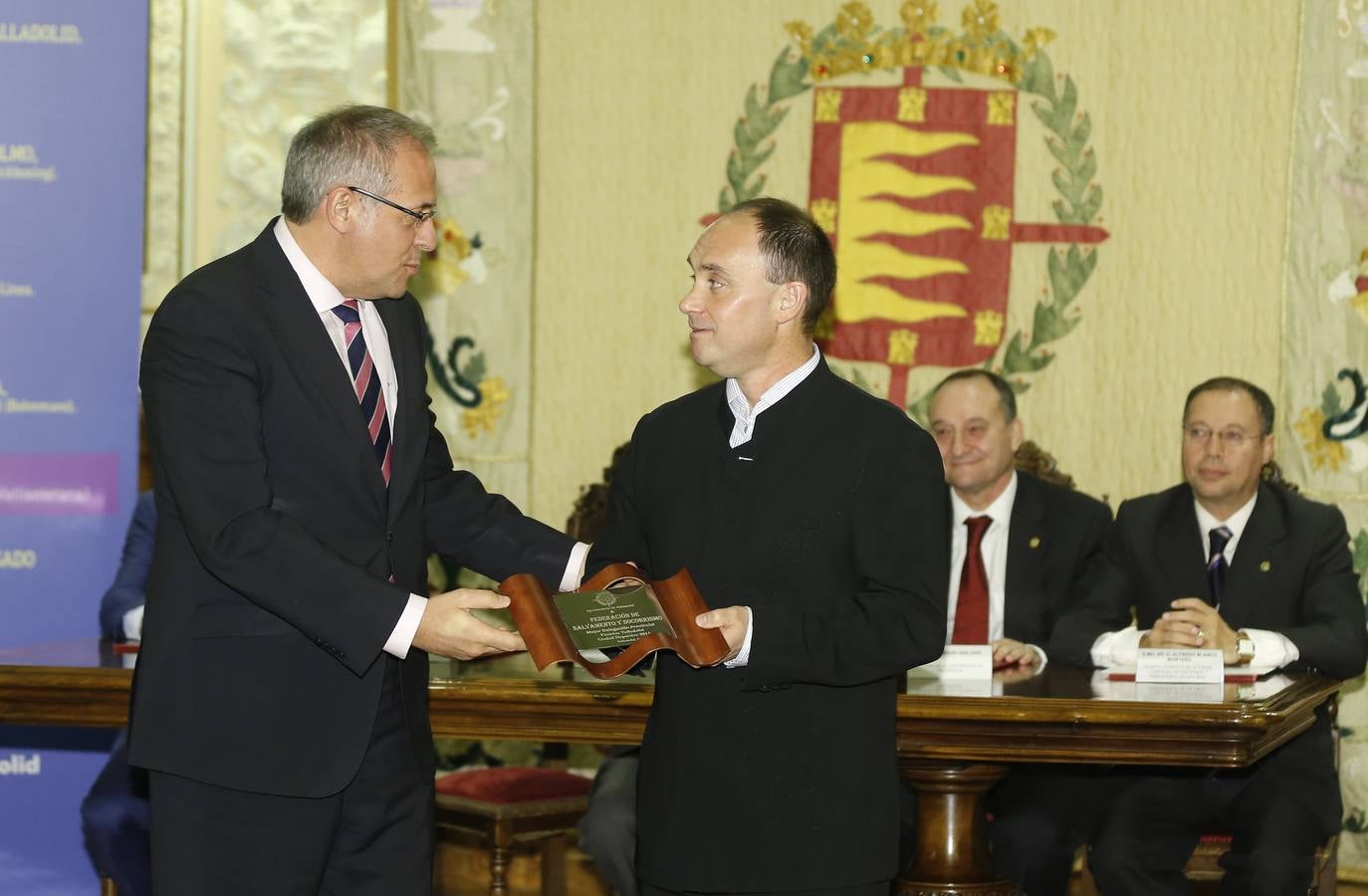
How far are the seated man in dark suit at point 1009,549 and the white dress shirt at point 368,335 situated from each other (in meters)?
1.98

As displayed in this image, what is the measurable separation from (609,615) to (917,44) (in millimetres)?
3564

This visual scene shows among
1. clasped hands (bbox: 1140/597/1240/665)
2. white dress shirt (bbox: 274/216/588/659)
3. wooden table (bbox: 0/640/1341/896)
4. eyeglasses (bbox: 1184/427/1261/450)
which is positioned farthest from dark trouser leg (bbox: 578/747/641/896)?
eyeglasses (bbox: 1184/427/1261/450)

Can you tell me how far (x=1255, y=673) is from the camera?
3834mm

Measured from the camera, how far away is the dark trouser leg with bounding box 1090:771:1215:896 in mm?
4125

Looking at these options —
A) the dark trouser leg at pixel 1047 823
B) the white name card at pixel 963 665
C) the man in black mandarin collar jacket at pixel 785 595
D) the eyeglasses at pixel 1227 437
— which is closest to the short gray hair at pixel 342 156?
the man in black mandarin collar jacket at pixel 785 595

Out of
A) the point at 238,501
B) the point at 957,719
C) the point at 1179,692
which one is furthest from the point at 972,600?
the point at 238,501

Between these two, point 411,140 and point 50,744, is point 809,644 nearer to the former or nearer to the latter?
point 411,140

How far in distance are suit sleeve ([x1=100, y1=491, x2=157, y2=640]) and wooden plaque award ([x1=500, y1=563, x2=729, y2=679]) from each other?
81.7 inches

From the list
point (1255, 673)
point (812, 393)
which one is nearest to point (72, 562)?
point (812, 393)

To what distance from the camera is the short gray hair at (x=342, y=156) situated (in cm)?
282

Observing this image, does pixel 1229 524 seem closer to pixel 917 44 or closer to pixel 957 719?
pixel 957 719

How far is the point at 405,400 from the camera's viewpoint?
9.52 feet

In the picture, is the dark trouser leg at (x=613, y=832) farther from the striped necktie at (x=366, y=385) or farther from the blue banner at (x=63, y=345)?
the striped necktie at (x=366, y=385)

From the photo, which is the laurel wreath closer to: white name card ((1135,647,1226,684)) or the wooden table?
the wooden table
